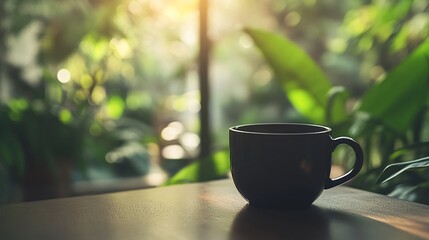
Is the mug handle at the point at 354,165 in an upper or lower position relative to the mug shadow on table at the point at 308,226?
upper

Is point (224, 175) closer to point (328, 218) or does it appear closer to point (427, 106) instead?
point (427, 106)

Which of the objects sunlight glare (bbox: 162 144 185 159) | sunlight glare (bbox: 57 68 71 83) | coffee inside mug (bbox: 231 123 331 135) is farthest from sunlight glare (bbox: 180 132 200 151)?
coffee inside mug (bbox: 231 123 331 135)

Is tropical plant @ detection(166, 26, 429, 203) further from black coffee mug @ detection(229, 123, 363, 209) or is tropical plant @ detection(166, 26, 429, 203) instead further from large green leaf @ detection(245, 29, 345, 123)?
black coffee mug @ detection(229, 123, 363, 209)

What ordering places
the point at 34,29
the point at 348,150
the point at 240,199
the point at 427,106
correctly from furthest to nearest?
the point at 34,29
the point at 348,150
the point at 427,106
the point at 240,199

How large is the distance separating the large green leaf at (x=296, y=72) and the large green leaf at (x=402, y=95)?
8 cm

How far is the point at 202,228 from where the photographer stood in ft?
1.64

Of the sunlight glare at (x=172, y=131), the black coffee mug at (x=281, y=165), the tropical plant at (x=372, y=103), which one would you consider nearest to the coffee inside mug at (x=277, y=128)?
the black coffee mug at (x=281, y=165)

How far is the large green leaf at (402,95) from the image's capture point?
3.18 feet

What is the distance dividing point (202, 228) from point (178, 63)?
2.95 m

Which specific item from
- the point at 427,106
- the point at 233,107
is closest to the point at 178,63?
the point at 233,107

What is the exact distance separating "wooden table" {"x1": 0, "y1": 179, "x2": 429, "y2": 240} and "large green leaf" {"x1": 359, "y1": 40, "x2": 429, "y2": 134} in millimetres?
394

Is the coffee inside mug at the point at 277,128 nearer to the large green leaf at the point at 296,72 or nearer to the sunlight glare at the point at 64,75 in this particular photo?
the large green leaf at the point at 296,72

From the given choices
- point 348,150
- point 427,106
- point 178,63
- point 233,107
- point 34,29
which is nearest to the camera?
point 427,106

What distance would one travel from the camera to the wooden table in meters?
0.49
